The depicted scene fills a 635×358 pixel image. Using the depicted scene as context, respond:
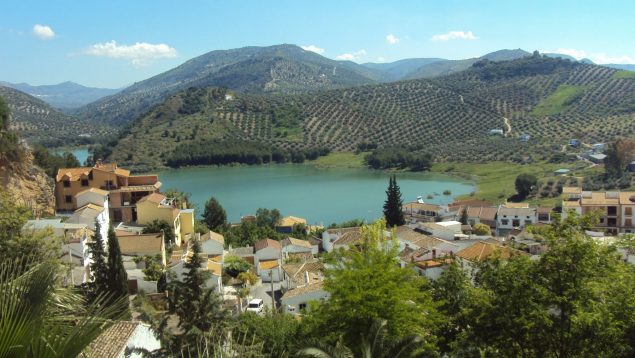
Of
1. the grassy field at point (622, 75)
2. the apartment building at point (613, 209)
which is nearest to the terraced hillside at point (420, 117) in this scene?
the grassy field at point (622, 75)

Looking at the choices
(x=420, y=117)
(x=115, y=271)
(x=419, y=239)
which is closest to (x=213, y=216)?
(x=419, y=239)

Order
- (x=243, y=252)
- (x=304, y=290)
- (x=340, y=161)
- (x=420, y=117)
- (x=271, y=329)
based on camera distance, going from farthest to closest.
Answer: (x=420, y=117) < (x=340, y=161) < (x=243, y=252) < (x=304, y=290) < (x=271, y=329)

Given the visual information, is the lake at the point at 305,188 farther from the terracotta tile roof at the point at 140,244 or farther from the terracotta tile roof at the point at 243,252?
the terracotta tile roof at the point at 140,244

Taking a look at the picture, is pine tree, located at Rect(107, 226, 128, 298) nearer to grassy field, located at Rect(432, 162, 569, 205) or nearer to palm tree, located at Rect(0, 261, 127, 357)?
palm tree, located at Rect(0, 261, 127, 357)

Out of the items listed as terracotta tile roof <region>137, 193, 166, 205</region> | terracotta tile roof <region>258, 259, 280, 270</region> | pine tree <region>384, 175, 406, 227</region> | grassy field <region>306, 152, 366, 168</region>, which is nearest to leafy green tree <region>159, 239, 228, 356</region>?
terracotta tile roof <region>258, 259, 280, 270</region>

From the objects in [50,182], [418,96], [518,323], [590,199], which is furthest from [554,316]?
[418,96]

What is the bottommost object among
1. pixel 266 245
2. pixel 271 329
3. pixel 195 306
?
pixel 266 245

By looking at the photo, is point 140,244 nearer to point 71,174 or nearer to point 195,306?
point 71,174
